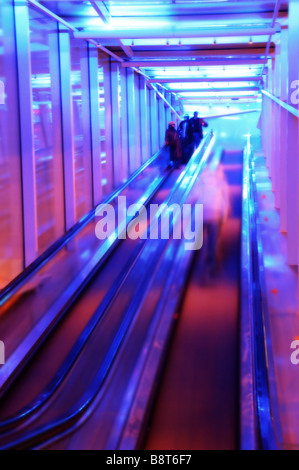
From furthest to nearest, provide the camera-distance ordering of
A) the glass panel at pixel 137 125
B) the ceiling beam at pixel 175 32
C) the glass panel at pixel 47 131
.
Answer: the glass panel at pixel 137 125, the ceiling beam at pixel 175 32, the glass panel at pixel 47 131

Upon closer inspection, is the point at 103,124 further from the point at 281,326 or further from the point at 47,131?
the point at 281,326

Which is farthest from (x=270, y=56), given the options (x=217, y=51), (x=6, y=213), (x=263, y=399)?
(x=263, y=399)

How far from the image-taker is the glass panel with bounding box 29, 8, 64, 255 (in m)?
9.68

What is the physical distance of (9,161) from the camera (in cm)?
812

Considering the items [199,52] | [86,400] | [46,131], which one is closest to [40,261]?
[46,131]

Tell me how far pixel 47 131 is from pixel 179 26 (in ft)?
9.73

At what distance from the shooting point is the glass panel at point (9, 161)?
7.88 meters

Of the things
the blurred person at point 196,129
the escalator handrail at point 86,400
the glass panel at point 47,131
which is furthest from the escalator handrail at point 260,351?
the blurred person at point 196,129

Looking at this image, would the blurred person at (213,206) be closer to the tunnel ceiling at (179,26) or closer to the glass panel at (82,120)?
the glass panel at (82,120)

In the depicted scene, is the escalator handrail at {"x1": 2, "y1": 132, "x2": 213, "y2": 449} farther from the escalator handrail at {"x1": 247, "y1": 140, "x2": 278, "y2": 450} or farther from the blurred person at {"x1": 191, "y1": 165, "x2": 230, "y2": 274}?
the blurred person at {"x1": 191, "y1": 165, "x2": 230, "y2": 274}

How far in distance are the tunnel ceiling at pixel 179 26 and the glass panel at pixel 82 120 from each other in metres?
0.57

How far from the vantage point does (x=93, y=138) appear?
12695 mm

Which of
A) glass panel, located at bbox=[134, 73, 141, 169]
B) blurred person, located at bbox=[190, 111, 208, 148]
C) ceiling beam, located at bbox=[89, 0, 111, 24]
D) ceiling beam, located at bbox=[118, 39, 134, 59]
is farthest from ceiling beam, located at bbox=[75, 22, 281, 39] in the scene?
glass panel, located at bbox=[134, 73, 141, 169]

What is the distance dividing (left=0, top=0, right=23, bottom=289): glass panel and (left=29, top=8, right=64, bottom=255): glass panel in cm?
122
